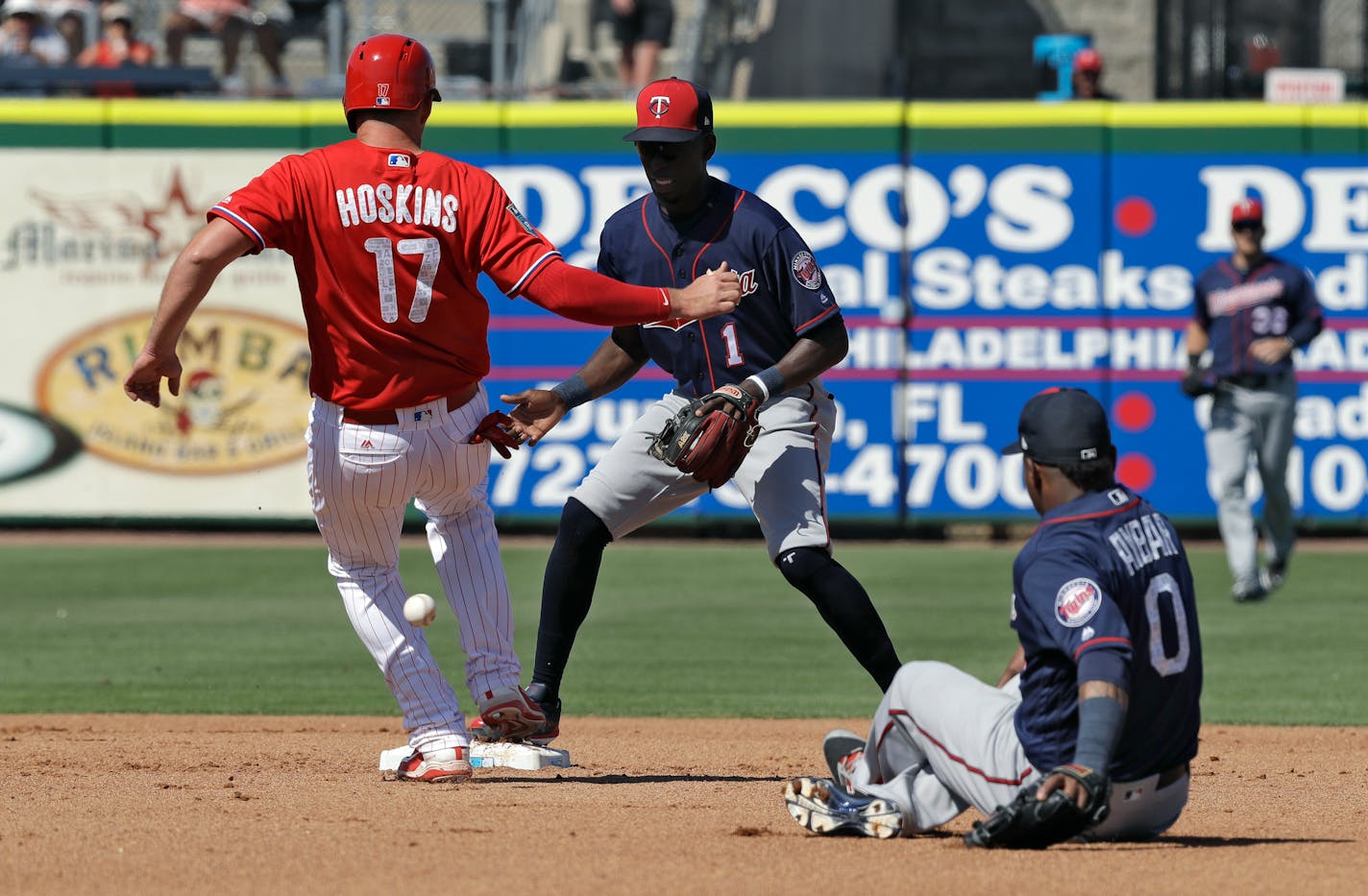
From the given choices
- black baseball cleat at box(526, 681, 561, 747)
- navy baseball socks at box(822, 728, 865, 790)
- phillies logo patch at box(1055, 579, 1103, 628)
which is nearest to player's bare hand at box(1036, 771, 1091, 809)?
phillies logo patch at box(1055, 579, 1103, 628)

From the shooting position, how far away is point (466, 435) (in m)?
5.87

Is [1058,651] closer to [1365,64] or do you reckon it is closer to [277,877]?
[277,877]

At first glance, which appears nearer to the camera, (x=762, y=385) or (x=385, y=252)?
(x=385, y=252)

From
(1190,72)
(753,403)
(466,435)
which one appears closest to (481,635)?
(466,435)

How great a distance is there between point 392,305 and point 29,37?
13538 mm

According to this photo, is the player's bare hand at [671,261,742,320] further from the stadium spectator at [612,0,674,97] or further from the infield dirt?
the stadium spectator at [612,0,674,97]

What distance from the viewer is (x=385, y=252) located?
5656 millimetres

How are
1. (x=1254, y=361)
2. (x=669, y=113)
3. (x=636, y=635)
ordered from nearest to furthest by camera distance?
(x=669, y=113) → (x=636, y=635) → (x=1254, y=361)

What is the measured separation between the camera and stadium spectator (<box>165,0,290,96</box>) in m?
18.0

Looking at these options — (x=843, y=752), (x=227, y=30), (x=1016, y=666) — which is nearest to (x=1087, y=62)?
(x=227, y=30)

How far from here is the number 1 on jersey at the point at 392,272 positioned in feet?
18.6

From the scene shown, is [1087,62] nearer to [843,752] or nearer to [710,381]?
[710,381]

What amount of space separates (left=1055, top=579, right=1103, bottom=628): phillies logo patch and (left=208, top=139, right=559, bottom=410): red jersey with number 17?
6.40ft

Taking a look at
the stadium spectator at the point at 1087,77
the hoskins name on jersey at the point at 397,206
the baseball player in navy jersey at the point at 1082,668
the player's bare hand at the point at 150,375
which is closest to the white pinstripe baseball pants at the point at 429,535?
the player's bare hand at the point at 150,375
